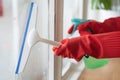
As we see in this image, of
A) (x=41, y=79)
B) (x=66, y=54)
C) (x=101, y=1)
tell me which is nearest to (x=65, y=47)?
(x=66, y=54)

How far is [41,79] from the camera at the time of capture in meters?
1.44

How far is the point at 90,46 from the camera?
65cm

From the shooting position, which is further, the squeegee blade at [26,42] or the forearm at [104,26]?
the squeegee blade at [26,42]

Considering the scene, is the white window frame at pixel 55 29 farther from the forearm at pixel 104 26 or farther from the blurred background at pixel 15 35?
the forearm at pixel 104 26

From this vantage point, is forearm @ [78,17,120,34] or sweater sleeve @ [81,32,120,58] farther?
forearm @ [78,17,120,34]

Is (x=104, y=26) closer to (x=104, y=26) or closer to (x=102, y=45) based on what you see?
(x=104, y=26)

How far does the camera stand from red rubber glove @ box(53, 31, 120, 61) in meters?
0.65

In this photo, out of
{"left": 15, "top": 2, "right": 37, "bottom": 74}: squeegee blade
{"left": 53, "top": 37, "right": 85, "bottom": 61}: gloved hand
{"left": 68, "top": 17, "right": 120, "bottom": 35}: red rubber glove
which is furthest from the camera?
{"left": 15, "top": 2, "right": 37, "bottom": 74}: squeegee blade

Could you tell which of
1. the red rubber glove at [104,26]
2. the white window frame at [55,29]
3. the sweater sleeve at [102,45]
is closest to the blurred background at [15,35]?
the white window frame at [55,29]

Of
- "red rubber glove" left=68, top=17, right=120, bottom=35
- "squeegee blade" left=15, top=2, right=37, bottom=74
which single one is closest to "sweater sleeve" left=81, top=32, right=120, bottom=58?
"red rubber glove" left=68, top=17, right=120, bottom=35

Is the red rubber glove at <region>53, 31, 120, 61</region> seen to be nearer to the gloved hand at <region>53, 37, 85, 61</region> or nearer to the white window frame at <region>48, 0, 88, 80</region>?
the gloved hand at <region>53, 37, 85, 61</region>

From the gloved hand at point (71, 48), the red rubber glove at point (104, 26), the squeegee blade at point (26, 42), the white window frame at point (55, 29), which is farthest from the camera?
the white window frame at point (55, 29)

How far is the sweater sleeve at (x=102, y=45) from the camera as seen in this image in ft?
2.15

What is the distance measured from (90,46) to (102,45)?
0.12ft
